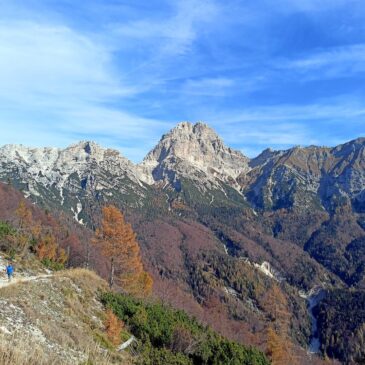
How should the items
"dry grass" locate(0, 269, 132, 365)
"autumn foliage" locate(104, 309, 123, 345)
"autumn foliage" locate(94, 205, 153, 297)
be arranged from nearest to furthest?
"dry grass" locate(0, 269, 132, 365)
"autumn foliage" locate(104, 309, 123, 345)
"autumn foliage" locate(94, 205, 153, 297)

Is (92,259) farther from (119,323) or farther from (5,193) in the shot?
(119,323)

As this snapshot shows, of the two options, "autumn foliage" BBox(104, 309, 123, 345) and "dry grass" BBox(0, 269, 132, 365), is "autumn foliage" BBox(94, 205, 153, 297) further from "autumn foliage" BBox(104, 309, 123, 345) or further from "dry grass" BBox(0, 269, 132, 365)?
"autumn foliage" BBox(104, 309, 123, 345)

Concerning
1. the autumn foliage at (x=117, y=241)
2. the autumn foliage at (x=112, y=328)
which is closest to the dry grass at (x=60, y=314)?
the autumn foliage at (x=112, y=328)

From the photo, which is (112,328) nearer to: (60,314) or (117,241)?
(60,314)

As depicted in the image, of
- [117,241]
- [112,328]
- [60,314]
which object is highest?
[117,241]

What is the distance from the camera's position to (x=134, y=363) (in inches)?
921

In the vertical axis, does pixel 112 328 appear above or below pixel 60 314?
below

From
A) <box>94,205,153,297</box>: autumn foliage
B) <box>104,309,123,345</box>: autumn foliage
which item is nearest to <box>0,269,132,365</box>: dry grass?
<box>104,309,123,345</box>: autumn foliage

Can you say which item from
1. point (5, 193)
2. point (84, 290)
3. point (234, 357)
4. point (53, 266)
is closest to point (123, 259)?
point (53, 266)

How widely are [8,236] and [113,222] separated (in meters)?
15.2

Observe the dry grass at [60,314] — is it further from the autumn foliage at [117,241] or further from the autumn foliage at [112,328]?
the autumn foliage at [117,241]

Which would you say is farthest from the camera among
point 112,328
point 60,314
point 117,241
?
point 117,241

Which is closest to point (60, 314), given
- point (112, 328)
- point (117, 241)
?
point (112, 328)

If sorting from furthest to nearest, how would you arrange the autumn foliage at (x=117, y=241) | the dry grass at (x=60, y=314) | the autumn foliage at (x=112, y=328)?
the autumn foliage at (x=117, y=241)
the autumn foliage at (x=112, y=328)
the dry grass at (x=60, y=314)
